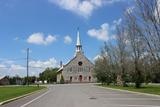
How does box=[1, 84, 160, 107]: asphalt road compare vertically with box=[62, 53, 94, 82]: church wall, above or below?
below

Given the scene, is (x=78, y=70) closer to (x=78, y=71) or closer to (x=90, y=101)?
(x=78, y=71)

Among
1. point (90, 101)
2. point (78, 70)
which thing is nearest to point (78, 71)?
point (78, 70)

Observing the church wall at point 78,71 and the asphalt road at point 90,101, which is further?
the church wall at point 78,71

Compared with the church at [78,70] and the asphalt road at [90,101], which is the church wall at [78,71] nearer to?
the church at [78,70]

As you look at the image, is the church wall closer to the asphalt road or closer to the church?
Answer: the church

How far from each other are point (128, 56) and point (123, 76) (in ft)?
26.7

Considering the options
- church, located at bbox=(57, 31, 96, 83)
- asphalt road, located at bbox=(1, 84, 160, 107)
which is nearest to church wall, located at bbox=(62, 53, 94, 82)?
church, located at bbox=(57, 31, 96, 83)

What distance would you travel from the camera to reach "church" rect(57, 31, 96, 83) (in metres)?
140

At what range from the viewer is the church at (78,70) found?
459 ft

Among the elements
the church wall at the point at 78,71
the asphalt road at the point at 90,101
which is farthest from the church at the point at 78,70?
the asphalt road at the point at 90,101

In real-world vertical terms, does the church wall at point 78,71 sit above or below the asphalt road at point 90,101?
above

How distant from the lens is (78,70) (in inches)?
5556

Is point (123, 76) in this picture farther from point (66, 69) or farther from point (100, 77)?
point (66, 69)

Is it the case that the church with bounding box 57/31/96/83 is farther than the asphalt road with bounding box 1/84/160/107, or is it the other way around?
the church with bounding box 57/31/96/83
